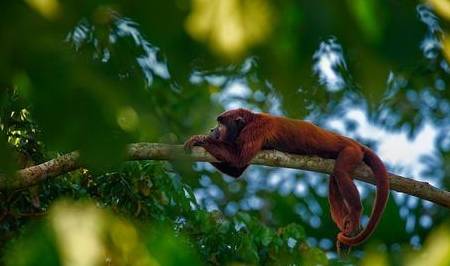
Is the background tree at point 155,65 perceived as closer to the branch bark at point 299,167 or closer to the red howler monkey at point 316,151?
the branch bark at point 299,167

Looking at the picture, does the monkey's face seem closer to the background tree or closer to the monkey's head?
the monkey's head

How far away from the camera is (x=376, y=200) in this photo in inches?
255

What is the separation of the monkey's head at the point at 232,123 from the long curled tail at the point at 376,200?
127 centimetres

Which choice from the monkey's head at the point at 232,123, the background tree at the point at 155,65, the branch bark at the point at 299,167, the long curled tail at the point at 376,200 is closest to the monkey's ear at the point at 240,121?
the monkey's head at the point at 232,123

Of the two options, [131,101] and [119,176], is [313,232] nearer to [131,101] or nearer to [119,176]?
[119,176]

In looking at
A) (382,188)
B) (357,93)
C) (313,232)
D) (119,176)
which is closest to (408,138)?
(313,232)

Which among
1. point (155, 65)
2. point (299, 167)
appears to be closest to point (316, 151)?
point (299, 167)

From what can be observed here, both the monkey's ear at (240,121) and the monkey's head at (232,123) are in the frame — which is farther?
the monkey's ear at (240,121)

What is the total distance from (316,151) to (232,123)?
40.0 inches

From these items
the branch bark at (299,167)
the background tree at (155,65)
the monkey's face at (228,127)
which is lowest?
the monkey's face at (228,127)

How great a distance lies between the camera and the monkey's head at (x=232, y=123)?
7.48m

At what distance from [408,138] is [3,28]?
816 centimetres

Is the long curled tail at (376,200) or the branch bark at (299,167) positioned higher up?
the branch bark at (299,167)

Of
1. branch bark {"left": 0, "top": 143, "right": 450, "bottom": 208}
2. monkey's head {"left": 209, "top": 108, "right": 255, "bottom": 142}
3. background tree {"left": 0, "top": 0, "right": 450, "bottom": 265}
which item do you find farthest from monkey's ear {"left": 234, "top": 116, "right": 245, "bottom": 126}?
background tree {"left": 0, "top": 0, "right": 450, "bottom": 265}
